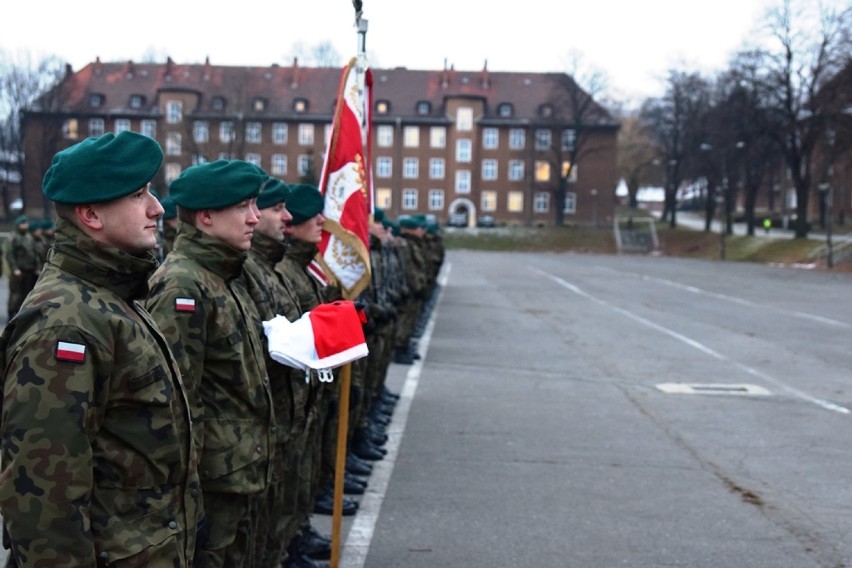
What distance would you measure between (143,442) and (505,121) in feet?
282

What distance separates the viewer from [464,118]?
86812 mm

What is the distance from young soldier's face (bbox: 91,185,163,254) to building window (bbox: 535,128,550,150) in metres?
86.0

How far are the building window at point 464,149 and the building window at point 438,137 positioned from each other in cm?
122

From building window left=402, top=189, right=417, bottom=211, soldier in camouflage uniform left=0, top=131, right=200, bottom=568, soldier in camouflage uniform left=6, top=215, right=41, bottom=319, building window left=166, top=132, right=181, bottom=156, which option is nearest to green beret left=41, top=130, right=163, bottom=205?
soldier in camouflage uniform left=0, top=131, right=200, bottom=568

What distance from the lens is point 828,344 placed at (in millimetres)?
16188

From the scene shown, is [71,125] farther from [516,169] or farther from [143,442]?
[143,442]

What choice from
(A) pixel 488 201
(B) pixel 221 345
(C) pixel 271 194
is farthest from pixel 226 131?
(B) pixel 221 345

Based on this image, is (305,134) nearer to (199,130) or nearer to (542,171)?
(199,130)

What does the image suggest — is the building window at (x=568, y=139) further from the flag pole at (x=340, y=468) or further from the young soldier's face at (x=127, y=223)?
the young soldier's face at (x=127, y=223)

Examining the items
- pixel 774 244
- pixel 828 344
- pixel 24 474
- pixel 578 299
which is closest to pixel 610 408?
pixel 828 344

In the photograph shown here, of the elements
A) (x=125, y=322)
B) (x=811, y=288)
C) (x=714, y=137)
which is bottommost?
(x=811, y=288)

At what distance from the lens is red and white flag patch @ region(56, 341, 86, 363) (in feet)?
8.32

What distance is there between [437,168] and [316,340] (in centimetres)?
8412

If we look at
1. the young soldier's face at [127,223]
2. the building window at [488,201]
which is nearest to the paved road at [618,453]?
the young soldier's face at [127,223]
